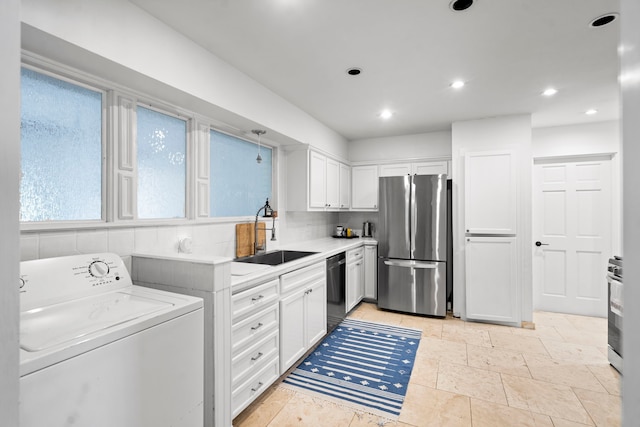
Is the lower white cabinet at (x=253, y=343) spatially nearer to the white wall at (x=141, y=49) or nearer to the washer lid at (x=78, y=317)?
the washer lid at (x=78, y=317)

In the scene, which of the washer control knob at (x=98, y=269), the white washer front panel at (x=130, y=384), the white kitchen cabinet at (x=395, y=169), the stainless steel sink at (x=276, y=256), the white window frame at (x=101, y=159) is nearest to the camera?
the white washer front panel at (x=130, y=384)

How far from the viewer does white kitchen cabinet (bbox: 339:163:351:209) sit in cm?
459

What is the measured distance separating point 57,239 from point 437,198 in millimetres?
3556

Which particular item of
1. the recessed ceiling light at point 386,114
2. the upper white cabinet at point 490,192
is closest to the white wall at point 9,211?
the recessed ceiling light at point 386,114

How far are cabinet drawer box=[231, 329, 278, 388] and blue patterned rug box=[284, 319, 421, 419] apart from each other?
15.0 inches

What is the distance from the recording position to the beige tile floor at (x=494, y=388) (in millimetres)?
2020

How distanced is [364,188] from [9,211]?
4.55m

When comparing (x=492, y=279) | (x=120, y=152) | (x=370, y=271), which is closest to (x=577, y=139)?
(x=492, y=279)

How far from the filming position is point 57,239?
164 cm

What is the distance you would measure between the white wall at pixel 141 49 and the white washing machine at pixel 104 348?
3.42 feet

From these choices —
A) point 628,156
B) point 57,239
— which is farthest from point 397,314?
point 628,156

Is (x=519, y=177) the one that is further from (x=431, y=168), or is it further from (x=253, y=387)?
(x=253, y=387)

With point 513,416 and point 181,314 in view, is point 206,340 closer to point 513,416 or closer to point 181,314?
point 181,314

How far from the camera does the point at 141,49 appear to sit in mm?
1738
